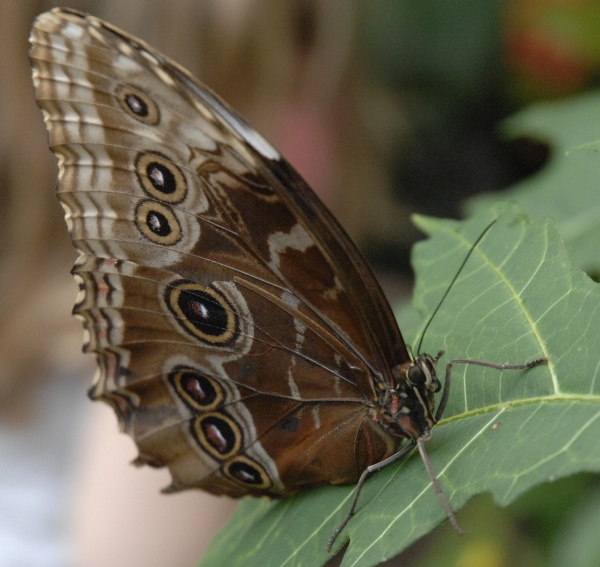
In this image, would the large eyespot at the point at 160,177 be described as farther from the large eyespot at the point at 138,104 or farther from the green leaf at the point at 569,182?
the green leaf at the point at 569,182

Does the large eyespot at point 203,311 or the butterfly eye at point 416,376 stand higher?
the large eyespot at point 203,311

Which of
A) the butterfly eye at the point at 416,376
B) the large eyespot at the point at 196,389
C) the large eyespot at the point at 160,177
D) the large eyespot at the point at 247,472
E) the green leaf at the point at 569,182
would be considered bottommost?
the large eyespot at the point at 247,472

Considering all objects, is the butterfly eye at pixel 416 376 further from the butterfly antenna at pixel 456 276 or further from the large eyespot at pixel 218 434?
the large eyespot at pixel 218 434

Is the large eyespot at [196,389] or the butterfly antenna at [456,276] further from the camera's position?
the large eyespot at [196,389]

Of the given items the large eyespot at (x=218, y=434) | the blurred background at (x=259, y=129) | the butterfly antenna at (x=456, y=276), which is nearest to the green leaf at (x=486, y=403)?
the butterfly antenna at (x=456, y=276)

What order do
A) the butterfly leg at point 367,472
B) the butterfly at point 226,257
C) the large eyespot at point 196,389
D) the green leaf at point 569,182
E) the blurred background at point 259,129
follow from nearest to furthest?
the butterfly leg at point 367,472
the butterfly at point 226,257
the large eyespot at point 196,389
the green leaf at point 569,182
the blurred background at point 259,129

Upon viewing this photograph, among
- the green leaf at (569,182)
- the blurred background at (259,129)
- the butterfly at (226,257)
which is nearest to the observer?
the butterfly at (226,257)

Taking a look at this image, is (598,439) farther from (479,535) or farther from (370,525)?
(479,535)

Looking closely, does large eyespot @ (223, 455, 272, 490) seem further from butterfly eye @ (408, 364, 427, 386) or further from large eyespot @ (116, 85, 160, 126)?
large eyespot @ (116, 85, 160, 126)
